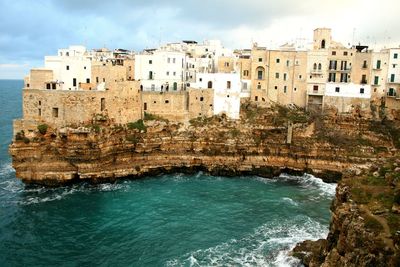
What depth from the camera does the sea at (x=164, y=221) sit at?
91.8 ft

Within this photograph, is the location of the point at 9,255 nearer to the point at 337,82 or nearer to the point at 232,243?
the point at 232,243

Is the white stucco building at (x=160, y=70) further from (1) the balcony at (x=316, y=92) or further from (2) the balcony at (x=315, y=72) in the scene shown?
(2) the balcony at (x=315, y=72)

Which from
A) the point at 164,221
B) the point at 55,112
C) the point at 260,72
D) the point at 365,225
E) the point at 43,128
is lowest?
the point at 164,221

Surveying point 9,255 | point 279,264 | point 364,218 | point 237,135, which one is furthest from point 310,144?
point 9,255

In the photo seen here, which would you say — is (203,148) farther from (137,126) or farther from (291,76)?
(291,76)

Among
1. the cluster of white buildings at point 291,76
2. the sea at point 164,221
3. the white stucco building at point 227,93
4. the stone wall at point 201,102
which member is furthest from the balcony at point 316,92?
the sea at point 164,221

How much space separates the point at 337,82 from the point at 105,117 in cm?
3078

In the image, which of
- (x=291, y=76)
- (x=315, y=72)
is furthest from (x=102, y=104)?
(x=315, y=72)

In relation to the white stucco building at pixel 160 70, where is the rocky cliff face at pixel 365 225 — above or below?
below

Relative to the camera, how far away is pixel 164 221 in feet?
110

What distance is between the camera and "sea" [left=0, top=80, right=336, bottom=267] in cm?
2797

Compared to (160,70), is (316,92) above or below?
below

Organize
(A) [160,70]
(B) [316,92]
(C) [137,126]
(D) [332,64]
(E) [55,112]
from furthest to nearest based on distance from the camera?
1. (A) [160,70]
2. (D) [332,64]
3. (B) [316,92]
4. (C) [137,126]
5. (E) [55,112]

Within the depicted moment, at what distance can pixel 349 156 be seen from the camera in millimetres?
48031
